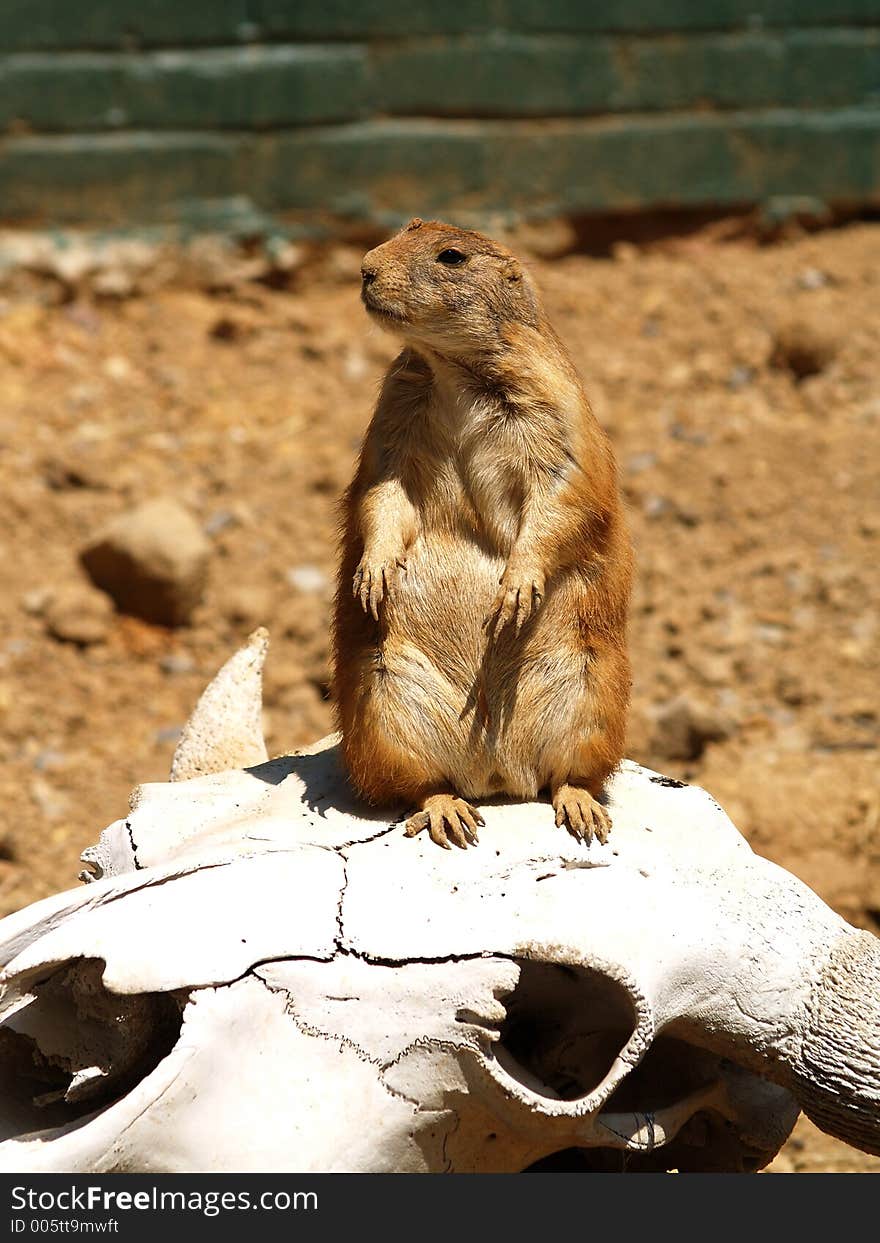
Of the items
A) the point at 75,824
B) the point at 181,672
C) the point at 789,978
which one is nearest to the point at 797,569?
the point at 181,672

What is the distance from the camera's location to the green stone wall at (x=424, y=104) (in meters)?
9.02

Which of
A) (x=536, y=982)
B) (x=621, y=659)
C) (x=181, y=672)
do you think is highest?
(x=621, y=659)

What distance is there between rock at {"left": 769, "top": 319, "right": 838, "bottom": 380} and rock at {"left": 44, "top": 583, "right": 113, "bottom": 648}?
406cm

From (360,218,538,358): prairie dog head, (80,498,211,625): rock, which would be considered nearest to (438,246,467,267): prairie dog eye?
(360,218,538,358): prairie dog head

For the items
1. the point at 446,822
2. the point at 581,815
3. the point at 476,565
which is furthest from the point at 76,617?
the point at 581,815

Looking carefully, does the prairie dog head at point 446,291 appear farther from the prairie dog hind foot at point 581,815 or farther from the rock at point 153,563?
the rock at point 153,563

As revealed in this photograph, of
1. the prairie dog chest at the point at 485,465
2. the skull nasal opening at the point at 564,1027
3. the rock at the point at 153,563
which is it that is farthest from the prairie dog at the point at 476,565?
Answer: the rock at the point at 153,563

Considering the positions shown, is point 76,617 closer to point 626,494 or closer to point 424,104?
point 626,494

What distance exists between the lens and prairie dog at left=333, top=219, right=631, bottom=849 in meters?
3.90

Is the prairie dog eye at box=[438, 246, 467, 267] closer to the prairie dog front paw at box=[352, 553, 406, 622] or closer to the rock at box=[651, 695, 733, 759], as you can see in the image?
the prairie dog front paw at box=[352, 553, 406, 622]

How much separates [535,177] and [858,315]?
6.78 ft

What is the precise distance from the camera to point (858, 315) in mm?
9203

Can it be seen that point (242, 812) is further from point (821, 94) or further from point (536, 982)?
point (821, 94)

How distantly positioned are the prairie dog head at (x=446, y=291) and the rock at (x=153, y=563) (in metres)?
3.36
